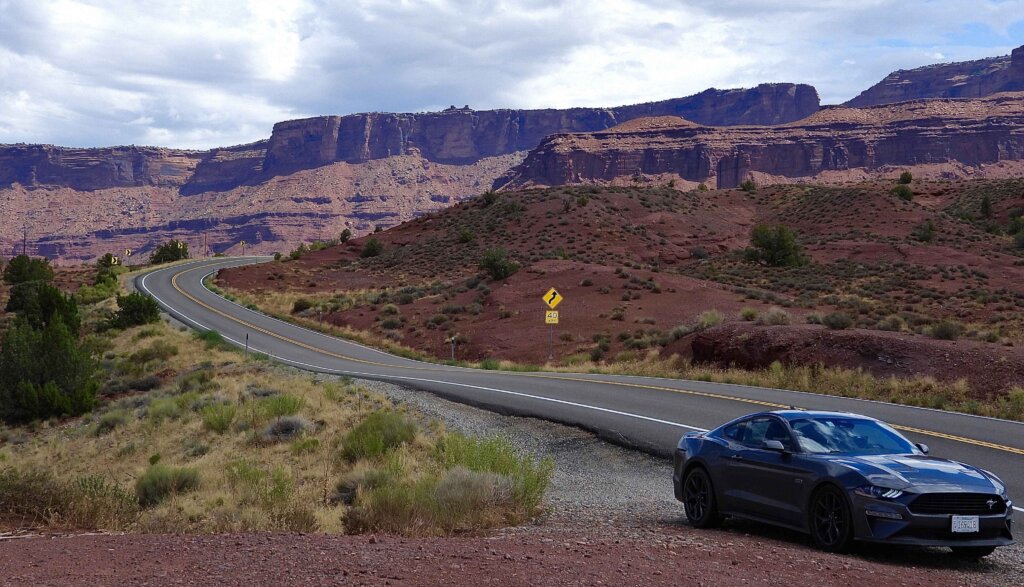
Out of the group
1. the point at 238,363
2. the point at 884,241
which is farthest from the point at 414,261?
the point at 238,363

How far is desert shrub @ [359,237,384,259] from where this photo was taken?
87812mm

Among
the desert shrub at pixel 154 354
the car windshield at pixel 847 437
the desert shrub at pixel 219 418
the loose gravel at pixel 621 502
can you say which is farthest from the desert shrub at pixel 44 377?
the car windshield at pixel 847 437

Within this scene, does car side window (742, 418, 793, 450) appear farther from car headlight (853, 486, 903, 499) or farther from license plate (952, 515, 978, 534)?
license plate (952, 515, 978, 534)

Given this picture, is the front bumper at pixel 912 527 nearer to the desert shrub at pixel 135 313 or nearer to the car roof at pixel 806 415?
the car roof at pixel 806 415

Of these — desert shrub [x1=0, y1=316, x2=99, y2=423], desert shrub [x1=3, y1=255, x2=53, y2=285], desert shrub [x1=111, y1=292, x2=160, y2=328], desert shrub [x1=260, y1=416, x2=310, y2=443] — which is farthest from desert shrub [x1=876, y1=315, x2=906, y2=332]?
desert shrub [x1=3, y1=255, x2=53, y2=285]

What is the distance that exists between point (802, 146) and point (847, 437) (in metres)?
166

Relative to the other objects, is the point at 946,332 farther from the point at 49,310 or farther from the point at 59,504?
the point at 49,310

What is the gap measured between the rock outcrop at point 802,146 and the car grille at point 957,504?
161 m

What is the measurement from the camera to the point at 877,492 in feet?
26.3

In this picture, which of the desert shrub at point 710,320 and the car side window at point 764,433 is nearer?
the car side window at point 764,433

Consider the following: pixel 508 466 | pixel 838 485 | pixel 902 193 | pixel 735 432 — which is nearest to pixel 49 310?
pixel 508 466

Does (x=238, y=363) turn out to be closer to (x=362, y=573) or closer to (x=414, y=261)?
(x=362, y=573)

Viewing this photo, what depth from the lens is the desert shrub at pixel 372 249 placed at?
87812 mm

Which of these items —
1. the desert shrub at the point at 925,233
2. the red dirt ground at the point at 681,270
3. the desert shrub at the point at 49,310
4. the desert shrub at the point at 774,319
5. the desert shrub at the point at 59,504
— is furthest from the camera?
the desert shrub at the point at 925,233
